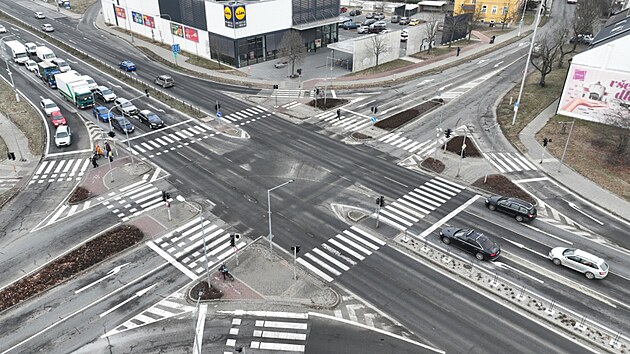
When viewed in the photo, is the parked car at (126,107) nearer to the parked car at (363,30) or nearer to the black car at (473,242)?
the black car at (473,242)

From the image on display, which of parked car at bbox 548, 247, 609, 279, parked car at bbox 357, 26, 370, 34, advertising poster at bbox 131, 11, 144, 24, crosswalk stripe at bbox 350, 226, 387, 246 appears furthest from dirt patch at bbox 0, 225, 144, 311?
parked car at bbox 357, 26, 370, 34

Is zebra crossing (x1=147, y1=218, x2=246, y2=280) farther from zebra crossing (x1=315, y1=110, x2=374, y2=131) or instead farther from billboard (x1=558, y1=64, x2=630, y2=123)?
billboard (x1=558, y1=64, x2=630, y2=123)

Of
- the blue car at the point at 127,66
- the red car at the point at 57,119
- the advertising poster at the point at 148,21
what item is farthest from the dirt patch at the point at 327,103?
the advertising poster at the point at 148,21

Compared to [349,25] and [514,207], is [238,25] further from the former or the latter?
[514,207]

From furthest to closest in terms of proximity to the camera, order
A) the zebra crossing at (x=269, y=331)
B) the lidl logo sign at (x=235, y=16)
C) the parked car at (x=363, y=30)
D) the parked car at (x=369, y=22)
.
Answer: the parked car at (x=369, y=22), the parked car at (x=363, y=30), the lidl logo sign at (x=235, y=16), the zebra crossing at (x=269, y=331)

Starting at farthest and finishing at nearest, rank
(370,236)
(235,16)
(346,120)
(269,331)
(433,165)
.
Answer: (235,16) < (346,120) < (433,165) < (370,236) < (269,331)

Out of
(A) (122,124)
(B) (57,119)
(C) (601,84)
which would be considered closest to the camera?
(C) (601,84)

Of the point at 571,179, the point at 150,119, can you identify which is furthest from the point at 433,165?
the point at 150,119

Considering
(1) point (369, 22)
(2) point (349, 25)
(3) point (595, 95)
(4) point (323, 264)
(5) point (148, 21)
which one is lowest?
(4) point (323, 264)

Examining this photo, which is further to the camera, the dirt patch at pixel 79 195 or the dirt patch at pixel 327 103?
the dirt patch at pixel 327 103
